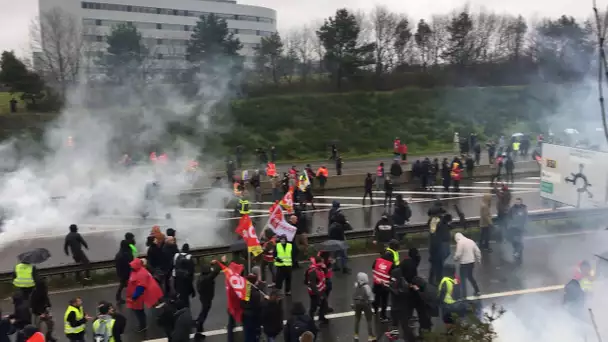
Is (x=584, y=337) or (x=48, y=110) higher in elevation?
(x=48, y=110)

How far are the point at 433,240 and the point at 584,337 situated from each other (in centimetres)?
345

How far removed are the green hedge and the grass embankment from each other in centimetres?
1865

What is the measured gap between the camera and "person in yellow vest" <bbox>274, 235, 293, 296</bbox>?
9.80 meters

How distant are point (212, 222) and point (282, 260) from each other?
7839 millimetres

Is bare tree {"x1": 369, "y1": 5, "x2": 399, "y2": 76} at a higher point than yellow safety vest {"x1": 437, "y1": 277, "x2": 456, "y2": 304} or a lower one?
higher

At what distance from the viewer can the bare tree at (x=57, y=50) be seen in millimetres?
45531

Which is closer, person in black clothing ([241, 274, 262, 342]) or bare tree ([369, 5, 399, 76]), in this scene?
person in black clothing ([241, 274, 262, 342])

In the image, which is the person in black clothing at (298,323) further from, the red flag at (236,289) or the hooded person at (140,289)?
the hooded person at (140,289)

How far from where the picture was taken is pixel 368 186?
19188mm

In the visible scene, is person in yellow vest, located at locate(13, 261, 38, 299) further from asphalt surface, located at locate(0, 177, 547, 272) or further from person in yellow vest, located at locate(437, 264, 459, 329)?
person in yellow vest, located at locate(437, 264, 459, 329)

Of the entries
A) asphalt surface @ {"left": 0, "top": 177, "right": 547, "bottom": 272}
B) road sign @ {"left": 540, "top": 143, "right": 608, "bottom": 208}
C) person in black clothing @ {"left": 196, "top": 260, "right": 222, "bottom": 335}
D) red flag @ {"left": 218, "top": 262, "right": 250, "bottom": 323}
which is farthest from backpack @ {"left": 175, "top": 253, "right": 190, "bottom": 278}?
road sign @ {"left": 540, "top": 143, "right": 608, "bottom": 208}

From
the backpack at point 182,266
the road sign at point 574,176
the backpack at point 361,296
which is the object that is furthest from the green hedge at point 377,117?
the backpack at point 361,296

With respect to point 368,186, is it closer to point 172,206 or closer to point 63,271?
point 172,206

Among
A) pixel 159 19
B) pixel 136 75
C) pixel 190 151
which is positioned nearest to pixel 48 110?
pixel 136 75
